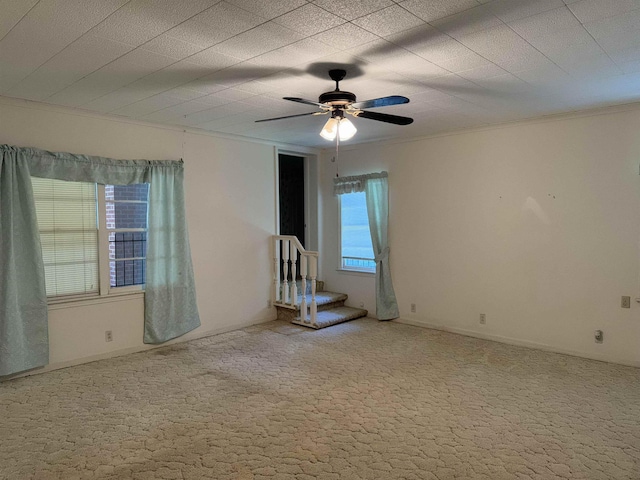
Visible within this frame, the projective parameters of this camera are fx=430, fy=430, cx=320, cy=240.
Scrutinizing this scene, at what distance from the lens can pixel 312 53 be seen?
A: 2.71 meters

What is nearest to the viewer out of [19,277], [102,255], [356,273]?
[19,277]

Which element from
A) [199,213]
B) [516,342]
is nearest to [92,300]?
[199,213]

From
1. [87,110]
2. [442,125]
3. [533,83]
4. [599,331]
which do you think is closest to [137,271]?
[87,110]

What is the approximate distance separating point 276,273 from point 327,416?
304cm

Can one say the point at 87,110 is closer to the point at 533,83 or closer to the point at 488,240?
the point at 533,83

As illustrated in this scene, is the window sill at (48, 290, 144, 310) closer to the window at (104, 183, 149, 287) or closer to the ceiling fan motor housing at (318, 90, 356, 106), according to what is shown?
the window at (104, 183, 149, 287)

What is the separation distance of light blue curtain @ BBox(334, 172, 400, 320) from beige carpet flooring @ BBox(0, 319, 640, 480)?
1.23 m

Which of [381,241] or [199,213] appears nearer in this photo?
[199,213]

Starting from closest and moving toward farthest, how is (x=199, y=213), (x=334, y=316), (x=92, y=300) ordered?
(x=92, y=300) < (x=199, y=213) < (x=334, y=316)

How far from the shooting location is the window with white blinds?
13.3ft

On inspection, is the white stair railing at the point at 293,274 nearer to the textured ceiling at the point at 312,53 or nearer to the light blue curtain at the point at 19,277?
the textured ceiling at the point at 312,53

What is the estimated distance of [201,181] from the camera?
5.18 m

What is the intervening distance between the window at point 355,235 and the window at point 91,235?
2.89 metres

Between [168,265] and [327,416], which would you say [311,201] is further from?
[327,416]
